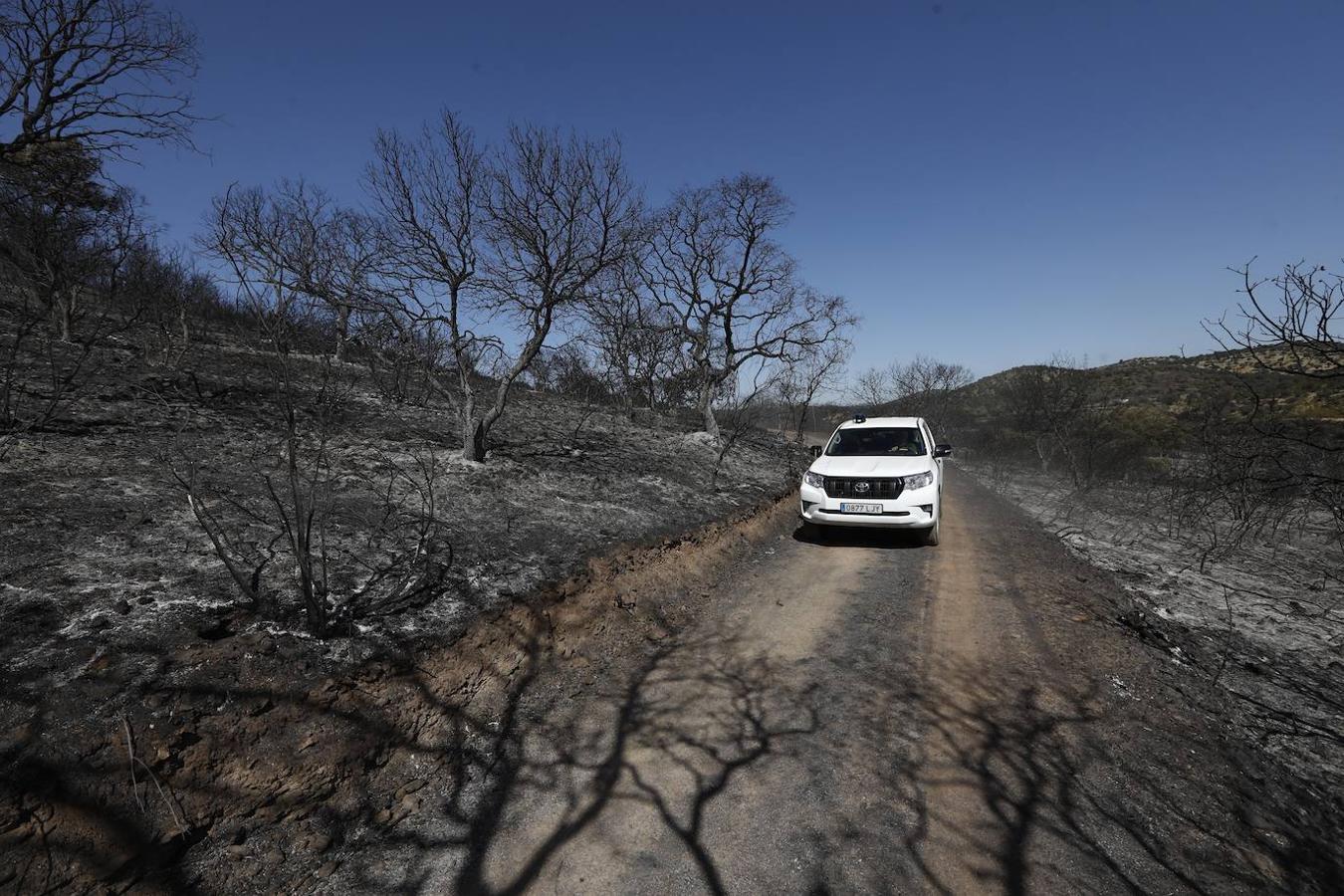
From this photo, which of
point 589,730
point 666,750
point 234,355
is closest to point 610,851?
point 666,750

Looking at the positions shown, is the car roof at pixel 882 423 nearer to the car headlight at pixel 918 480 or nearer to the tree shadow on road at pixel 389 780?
the car headlight at pixel 918 480

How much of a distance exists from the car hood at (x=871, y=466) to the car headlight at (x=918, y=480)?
0.06 meters

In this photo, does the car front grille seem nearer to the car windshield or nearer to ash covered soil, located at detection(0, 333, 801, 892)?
the car windshield

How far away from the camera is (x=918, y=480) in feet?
26.9

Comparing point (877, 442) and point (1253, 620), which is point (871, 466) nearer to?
point (877, 442)

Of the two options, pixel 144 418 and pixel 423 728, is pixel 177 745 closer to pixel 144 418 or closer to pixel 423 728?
pixel 423 728

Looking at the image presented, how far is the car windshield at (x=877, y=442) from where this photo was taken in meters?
9.26

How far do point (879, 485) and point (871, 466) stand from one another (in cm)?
44

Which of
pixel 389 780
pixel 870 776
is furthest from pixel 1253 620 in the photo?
pixel 389 780

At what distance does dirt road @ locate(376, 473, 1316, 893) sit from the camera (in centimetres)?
266

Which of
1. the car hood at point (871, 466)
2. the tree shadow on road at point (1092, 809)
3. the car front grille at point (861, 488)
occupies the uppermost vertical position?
the car hood at point (871, 466)

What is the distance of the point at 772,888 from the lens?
2580 mm

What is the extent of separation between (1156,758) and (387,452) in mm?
10739

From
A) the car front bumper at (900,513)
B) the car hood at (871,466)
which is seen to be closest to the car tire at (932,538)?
the car front bumper at (900,513)
